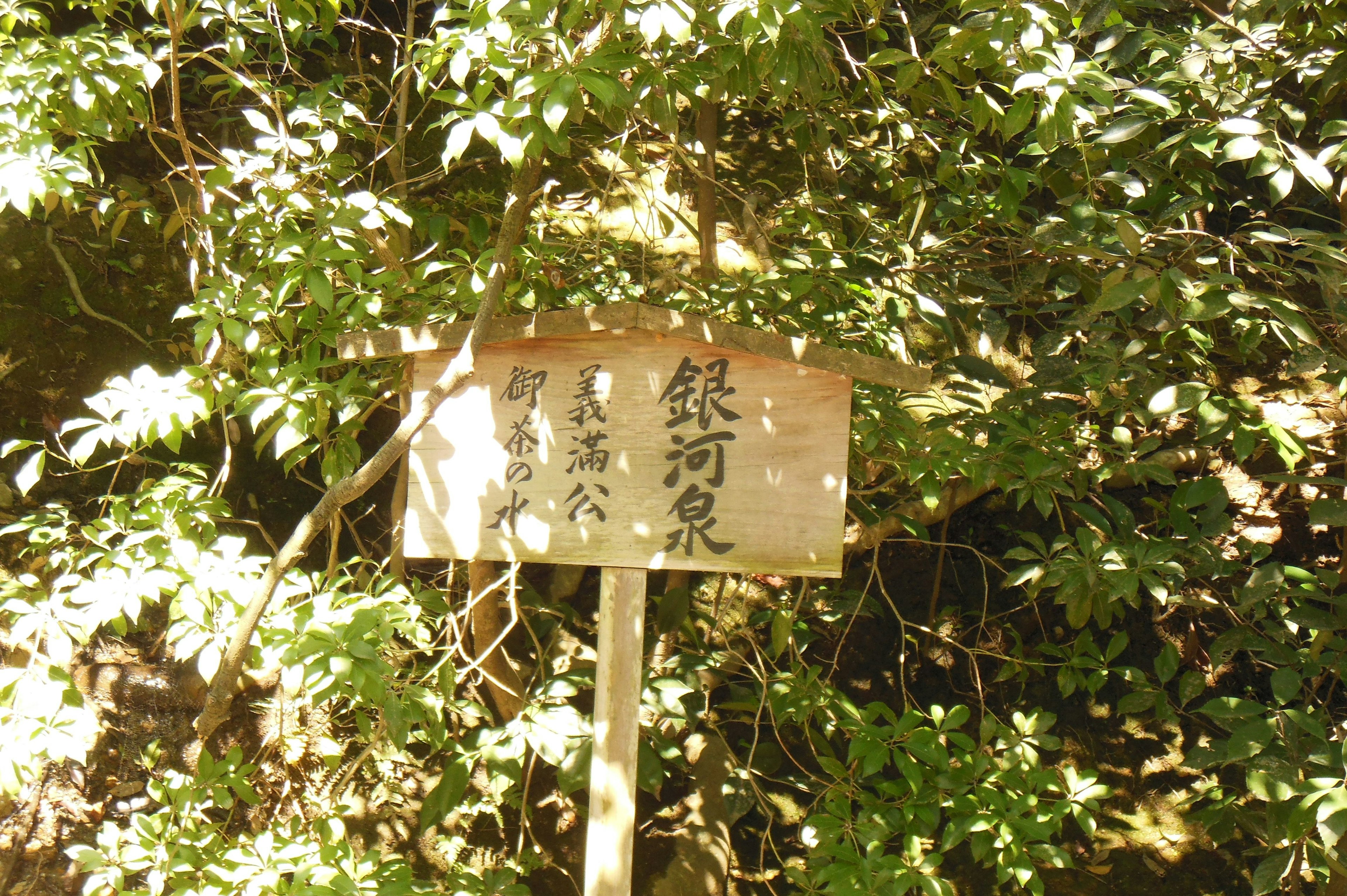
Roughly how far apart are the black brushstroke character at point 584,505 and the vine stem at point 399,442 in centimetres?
31

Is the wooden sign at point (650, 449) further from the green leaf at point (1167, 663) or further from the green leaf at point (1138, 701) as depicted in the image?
the green leaf at point (1138, 701)

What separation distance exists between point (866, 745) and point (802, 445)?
34.2 inches

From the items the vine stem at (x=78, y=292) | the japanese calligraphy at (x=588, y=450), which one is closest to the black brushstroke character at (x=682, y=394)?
the japanese calligraphy at (x=588, y=450)

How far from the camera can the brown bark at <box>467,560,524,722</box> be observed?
267 cm

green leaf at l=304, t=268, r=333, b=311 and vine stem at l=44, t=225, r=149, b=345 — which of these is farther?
vine stem at l=44, t=225, r=149, b=345

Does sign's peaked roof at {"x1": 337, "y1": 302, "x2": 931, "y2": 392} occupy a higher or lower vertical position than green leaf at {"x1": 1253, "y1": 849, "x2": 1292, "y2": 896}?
higher

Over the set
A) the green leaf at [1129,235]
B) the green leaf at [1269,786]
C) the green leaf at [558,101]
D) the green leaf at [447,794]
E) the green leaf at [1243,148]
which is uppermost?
the green leaf at [1243,148]

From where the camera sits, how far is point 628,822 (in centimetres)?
176

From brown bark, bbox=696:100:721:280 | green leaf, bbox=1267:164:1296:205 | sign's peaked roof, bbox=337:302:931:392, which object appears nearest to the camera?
sign's peaked roof, bbox=337:302:931:392

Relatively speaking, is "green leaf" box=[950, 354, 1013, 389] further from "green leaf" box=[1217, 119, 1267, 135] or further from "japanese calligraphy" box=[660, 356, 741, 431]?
"japanese calligraphy" box=[660, 356, 741, 431]

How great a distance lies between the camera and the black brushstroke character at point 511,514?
1801 mm

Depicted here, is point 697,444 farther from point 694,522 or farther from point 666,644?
point 666,644

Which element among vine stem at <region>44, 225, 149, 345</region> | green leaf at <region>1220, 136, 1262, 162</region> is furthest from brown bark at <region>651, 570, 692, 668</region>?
vine stem at <region>44, 225, 149, 345</region>

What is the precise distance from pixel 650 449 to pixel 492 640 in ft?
4.53
